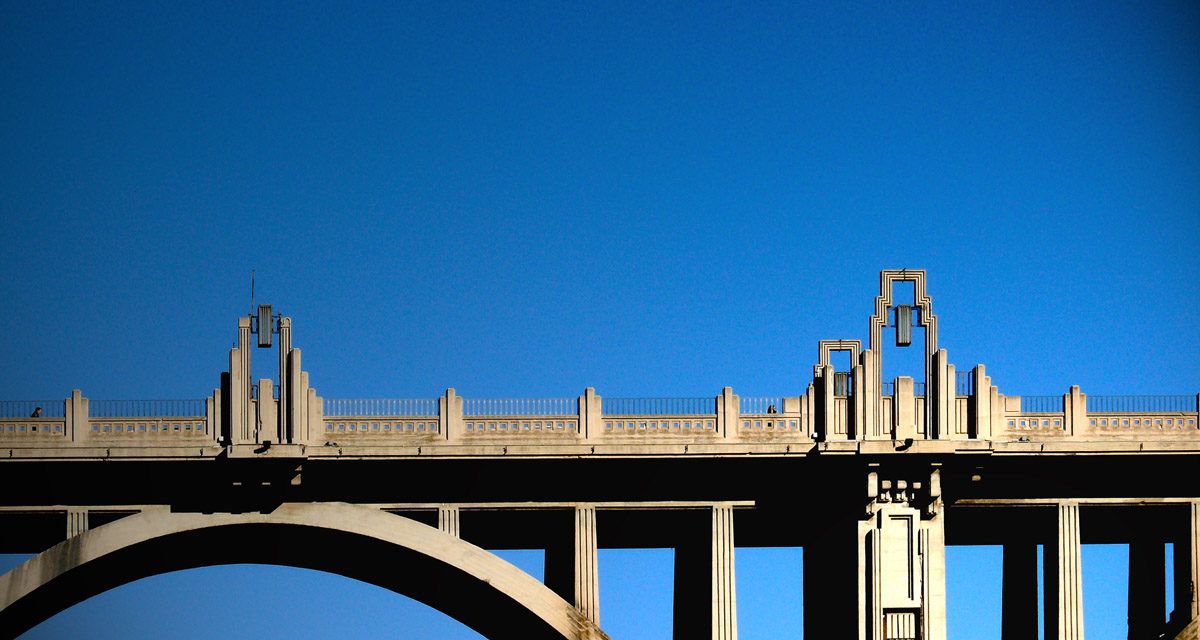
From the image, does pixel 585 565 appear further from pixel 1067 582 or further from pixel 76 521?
pixel 76 521

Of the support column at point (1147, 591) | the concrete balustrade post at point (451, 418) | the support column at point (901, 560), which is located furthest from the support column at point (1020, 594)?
the concrete balustrade post at point (451, 418)

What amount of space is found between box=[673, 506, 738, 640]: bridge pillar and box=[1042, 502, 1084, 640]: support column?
9853mm

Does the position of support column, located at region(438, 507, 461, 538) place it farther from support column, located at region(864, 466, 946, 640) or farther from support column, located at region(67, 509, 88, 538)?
support column, located at region(864, 466, 946, 640)

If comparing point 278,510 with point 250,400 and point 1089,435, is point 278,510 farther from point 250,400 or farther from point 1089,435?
point 1089,435

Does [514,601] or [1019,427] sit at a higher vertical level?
[1019,427]

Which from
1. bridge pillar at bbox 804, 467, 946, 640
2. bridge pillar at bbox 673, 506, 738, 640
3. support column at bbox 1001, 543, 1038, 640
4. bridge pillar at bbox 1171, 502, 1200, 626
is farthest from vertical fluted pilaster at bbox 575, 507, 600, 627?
bridge pillar at bbox 1171, 502, 1200, 626

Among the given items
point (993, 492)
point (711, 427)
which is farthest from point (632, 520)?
point (993, 492)

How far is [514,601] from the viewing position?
6506 cm

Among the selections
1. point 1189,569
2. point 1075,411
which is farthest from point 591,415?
point 1189,569

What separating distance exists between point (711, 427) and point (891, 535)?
6219mm

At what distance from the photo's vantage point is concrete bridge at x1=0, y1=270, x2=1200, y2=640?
65188 millimetres

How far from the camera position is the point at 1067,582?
66.6m

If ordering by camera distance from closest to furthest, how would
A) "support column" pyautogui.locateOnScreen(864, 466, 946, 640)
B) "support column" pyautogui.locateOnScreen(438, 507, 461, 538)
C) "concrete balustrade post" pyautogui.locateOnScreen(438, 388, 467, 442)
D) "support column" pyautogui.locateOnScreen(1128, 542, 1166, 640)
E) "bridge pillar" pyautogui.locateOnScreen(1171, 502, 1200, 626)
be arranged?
1. "support column" pyautogui.locateOnScreen(864, 466, 946, 640)
2. "concrete balustrade post" pyautogui.locateOnScreen(438, 388, 467, 442)
3. "support column" pyautogui.locateOnScreen(438, 507, 461, 538)
4. "bridge pillar" pyautogui.locateOnScreen(1171, 502, 1200, 626)
5. "support column" pyautogui.locateOnScreen(1128, 542, 1166, 640)

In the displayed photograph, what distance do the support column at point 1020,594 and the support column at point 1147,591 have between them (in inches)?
124
